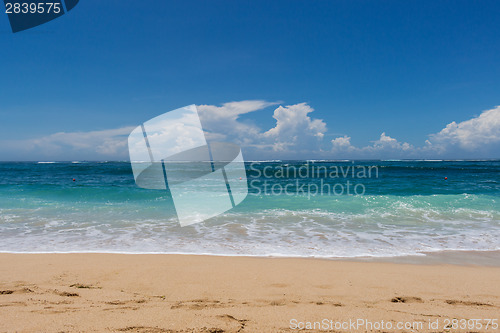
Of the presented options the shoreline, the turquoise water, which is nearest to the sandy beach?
the shoreline

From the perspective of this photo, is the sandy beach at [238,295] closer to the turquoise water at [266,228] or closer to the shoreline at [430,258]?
the shoreline at [430,258]

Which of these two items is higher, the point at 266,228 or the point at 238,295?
the point at 238,295

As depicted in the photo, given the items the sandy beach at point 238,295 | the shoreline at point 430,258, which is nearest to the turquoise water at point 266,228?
the shoreline at point 430,258

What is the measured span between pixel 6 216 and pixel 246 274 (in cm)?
1000

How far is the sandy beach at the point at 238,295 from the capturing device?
9.00 ft

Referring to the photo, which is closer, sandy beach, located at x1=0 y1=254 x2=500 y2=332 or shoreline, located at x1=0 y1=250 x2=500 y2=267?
sandy beach, located at x1=0 y1=254 x2=500 y2=332

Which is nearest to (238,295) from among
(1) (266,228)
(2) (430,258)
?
(2) (430,258)

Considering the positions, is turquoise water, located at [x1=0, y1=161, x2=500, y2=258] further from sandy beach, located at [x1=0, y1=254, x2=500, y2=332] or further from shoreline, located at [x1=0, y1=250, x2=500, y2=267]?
sandy beach, located at [x1=0, y1=254, x2=500, y2=332]

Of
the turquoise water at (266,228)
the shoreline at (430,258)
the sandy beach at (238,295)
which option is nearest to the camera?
the sandy beach at (238,295)

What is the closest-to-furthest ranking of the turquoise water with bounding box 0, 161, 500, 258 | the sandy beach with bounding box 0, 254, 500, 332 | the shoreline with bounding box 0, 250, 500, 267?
1. the sandy beach with bounding box 0, 254, 500, 332
2. the shoreline with bounding box 0, 250, 500, 267
3. the turquoise water with bounding box 0, 161, 500, 258

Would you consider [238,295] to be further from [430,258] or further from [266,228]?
[266,228]

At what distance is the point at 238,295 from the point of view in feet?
11.5

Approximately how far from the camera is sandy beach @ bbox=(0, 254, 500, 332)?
274cm

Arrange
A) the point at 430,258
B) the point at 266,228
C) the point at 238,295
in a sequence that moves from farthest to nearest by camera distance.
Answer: the point at 266,228
the point at 430,258
the point at 238,295
